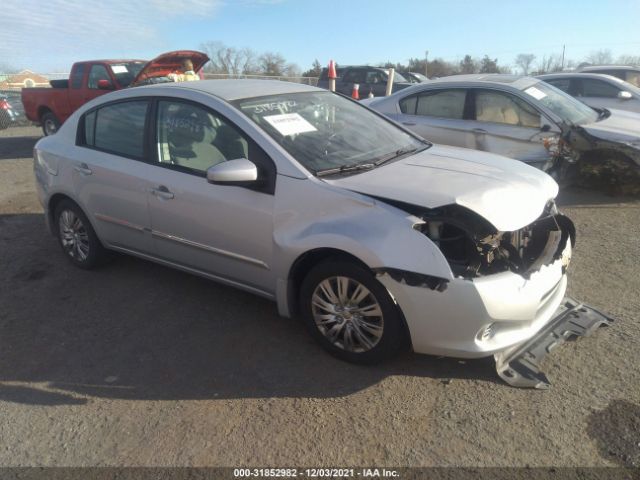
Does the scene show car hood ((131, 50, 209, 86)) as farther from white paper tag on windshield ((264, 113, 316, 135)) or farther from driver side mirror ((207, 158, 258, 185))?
driver side mirror ((207, 158, 258, 185))

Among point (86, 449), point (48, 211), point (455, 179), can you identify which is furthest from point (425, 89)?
point (86, 449)

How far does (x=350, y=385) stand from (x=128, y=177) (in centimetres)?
239

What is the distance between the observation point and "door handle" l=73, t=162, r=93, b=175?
4328 mm

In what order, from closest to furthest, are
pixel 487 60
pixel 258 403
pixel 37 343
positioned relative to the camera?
1. pixel 258 403
2. pixel 37 343
3. pixel 487 60

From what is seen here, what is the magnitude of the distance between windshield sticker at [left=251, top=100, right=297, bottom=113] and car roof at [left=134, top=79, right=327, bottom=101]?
5.5 inches

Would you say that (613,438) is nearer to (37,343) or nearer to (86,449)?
(86,449)

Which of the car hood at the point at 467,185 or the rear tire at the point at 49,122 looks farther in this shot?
the rear tire at the point at 49,122

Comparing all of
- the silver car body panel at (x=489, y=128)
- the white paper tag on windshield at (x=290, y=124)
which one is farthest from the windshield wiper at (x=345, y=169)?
the silver car body panel at (x=489, y=128)

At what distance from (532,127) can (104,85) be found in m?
8.50

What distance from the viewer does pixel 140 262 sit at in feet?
16.4

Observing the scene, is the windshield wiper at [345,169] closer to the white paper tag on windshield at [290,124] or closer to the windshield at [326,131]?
the windshield at [326,131]

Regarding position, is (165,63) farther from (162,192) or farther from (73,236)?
(162,192)

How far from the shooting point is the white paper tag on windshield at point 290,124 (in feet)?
11.4

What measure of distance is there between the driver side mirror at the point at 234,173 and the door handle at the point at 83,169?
1.71 metres
